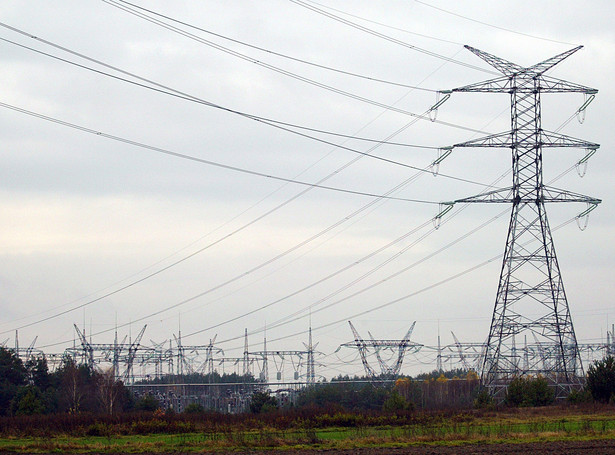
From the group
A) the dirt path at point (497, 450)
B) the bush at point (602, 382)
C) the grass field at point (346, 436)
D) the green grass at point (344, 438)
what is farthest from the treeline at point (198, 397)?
the dirt path at point (497, 450)

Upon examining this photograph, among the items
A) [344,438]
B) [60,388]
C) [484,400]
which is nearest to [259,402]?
[484,400]

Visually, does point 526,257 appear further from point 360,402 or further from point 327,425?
point 360,402

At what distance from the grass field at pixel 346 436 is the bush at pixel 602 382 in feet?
20.3

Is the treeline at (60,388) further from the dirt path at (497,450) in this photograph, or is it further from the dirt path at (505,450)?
the dirt path at (505,450)

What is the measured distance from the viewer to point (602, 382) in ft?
190

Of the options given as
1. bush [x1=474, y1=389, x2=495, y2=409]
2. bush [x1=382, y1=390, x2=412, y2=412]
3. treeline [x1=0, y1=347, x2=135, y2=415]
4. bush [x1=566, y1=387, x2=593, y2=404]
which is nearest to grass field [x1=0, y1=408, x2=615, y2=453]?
bush [x1=566, y1=387, x2=593, y2=404]

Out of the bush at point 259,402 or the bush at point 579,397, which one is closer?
the bush at point 579,397

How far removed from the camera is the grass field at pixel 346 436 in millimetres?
35969

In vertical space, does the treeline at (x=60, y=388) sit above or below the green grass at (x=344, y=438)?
above

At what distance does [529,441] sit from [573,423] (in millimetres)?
10170

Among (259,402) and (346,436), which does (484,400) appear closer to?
(346,436)

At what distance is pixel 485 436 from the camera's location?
1505 inches

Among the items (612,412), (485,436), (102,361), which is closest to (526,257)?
(612,412)

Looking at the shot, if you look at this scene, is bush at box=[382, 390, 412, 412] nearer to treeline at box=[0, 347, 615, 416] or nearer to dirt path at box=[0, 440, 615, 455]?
treeline at box=[0, 347, 615, 416]
